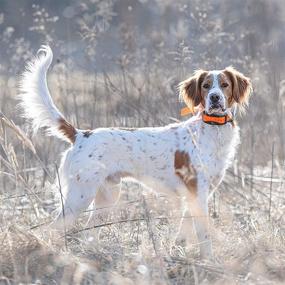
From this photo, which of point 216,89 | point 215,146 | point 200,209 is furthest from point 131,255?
point 216,89

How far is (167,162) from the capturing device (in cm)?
488

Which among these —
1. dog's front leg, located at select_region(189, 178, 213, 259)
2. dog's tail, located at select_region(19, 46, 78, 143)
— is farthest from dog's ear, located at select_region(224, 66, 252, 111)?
dog's tail, located at select_region(19, 46, 78, 143)

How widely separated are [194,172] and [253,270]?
1.07m

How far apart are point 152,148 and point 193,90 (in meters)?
0.46

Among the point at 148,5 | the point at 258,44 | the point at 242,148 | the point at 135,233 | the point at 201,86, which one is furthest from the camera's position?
the point at 148,5

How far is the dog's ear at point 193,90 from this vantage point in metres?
5.00

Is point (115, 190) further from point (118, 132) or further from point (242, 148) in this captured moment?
point (242, 148)

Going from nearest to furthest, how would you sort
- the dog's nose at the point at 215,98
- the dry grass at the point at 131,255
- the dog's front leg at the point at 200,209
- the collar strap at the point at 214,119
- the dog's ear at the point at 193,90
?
1. the dry grass at the point at 131,255
2. the dog's front leg at the point at 200,209
3. the dog's nose at the point at 215,98
4. the collar strap at the point at 214,119
5. the dog's ear at the point at 193,90

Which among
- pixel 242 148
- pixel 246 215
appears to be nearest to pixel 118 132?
pixel 246 215

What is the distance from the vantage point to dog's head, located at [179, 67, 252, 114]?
484 cm

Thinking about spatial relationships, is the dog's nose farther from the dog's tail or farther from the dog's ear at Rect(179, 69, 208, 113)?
the dog's tail

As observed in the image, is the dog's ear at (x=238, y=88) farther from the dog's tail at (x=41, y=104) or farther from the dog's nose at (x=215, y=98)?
the dog's tail at (x=41, y=104)

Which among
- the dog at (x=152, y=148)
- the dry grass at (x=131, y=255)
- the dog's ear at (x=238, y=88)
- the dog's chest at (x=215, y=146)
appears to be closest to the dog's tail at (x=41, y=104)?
the dog at (x=152, y=148)

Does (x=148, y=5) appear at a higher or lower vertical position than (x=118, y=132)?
higher
